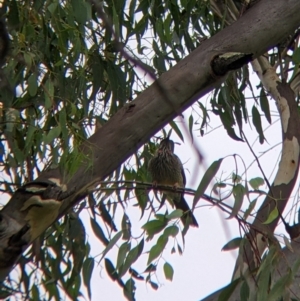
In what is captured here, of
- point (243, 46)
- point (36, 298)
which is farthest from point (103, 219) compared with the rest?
point (243, 46)

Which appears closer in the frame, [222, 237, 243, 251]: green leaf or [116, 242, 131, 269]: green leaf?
[222, 237, 243, 251]: green leaf

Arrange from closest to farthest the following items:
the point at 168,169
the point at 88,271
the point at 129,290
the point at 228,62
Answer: the point at 228,62
the point at 129,290
the point at 88,271
the point at 168,169

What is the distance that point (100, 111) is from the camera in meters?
2.68

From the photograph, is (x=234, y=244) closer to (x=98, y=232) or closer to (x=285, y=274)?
(x=285, y=274)

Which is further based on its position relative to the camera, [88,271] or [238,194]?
[88,271]

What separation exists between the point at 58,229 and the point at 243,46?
3.40 feet

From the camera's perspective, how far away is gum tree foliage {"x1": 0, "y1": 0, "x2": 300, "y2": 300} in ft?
6.22

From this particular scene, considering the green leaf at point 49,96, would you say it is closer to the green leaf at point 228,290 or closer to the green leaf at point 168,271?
the green leaf at point 168,271

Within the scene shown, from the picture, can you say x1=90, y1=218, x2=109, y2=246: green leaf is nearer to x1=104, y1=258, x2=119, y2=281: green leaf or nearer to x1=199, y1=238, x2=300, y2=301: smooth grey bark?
x1=104, y1=258, x2=119, y2=281: green leaf

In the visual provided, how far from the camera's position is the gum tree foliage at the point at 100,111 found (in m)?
1.89

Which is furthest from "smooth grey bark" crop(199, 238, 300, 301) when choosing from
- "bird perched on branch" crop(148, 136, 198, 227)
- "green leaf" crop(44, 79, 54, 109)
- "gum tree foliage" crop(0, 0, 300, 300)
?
"bird perched on branch" crop(148, 136, 198, 227)

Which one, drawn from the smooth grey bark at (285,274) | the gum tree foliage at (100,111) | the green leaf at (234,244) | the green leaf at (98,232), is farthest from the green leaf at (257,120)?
the green leaf at (234,244)

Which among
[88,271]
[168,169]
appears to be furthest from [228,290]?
[168,169]

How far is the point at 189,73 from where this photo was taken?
182cm
